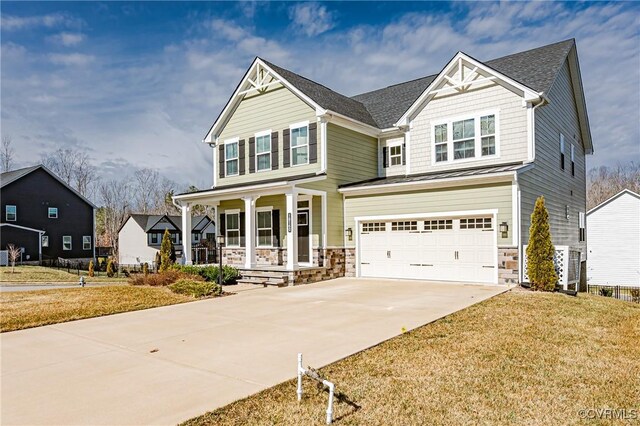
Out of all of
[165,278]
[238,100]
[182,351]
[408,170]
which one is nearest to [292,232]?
[165,278]

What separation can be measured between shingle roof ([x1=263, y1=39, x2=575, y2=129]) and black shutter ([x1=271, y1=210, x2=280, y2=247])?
4732 millimetres

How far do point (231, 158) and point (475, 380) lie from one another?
1614cm

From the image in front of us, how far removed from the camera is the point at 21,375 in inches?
204

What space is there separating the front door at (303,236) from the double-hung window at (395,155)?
438cm

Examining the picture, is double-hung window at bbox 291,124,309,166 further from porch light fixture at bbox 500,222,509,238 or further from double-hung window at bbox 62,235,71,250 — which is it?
double-hung window at bbox 62,235,71,250

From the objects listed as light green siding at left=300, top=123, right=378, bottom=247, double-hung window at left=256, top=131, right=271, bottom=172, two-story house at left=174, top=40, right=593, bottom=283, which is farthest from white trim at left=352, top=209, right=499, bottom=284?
double-hung window at left=256, top=131, right=271, bottom=172

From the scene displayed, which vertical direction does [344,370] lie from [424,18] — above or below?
below

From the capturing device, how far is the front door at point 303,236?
1612 centimetres

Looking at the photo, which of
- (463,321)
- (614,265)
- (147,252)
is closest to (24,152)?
(147,252)

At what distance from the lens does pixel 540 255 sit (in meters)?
11.4

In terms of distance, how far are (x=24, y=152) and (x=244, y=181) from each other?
38810 millimetres

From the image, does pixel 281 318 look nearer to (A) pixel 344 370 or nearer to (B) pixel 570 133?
(A) pixel 344 370

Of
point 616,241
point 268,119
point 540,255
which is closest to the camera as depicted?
point 540,255

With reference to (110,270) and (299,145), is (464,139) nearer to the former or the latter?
(299,145)
